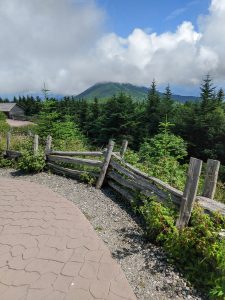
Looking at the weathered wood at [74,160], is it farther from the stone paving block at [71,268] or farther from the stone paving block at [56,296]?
the stone paving block at [56,296]

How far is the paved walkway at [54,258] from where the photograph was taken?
3.67 m

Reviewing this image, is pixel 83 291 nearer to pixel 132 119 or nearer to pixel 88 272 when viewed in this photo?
pixel 88 272

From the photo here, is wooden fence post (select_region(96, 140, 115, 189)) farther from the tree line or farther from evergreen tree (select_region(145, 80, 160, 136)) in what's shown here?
evergreen tree (select_region(145, 80, 160, 136))

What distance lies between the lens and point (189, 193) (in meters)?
4.55

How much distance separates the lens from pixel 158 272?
13.6 ft

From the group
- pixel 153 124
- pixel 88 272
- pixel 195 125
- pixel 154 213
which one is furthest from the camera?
pixel 153 124

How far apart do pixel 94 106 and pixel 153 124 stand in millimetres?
10590

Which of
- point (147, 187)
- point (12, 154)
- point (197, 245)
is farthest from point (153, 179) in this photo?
point (12, 154)

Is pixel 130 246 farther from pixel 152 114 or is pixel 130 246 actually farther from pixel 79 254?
pixel 152 114

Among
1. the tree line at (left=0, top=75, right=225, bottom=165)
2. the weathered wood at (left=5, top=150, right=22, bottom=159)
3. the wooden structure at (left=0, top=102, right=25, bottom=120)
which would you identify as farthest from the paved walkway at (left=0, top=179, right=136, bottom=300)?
the wooden structure at (left=0, top=102, right=25, bottom=120)

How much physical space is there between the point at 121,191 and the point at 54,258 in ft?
10.3

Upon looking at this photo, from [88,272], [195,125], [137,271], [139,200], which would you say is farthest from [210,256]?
[195,125]

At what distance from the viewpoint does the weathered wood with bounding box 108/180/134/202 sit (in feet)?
22.1

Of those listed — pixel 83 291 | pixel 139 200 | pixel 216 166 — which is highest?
pixel 216 166
